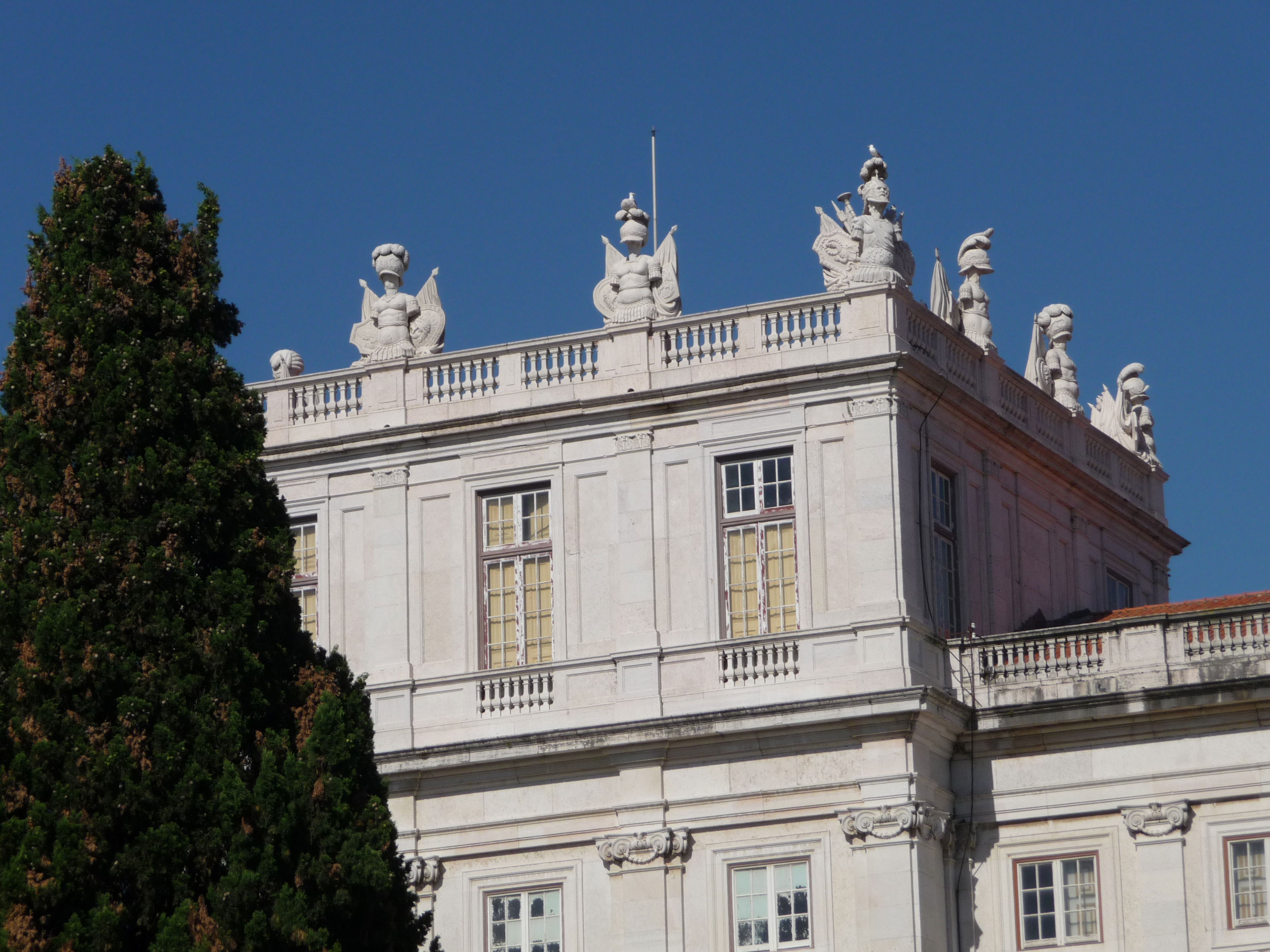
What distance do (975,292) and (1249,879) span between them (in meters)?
8.65

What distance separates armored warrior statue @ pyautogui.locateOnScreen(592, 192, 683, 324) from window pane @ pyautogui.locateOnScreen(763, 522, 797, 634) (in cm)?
304

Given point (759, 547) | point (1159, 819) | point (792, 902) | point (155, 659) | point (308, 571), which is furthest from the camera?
point (308, 571)

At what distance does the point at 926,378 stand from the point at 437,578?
614 cm

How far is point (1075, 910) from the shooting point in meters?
37.7

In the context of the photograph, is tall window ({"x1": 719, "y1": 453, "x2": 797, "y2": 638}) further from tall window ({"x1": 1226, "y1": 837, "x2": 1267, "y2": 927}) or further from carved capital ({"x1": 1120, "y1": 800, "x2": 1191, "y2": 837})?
tall window ({"x1": 1226, "y1": 837, "x2": 1267, "y2": 927})

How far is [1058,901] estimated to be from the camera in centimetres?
3778

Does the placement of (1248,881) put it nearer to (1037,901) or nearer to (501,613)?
(1037,901)

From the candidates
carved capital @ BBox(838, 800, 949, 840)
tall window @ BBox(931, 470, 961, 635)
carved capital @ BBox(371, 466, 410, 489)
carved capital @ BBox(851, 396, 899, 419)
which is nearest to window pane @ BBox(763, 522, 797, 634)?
Answer: carved capital @ BBox(851, 396, 899, 419)

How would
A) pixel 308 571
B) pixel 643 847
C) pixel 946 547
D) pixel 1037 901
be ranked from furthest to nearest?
pixel 308 571 < pixel 946 547 < pixel 643 847 < pixel 1037 901

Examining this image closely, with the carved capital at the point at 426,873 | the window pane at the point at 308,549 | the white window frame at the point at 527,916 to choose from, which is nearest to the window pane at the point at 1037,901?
the white window frame at the point at 527,916

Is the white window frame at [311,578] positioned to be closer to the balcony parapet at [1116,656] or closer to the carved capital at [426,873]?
the carved capital at [426,873]

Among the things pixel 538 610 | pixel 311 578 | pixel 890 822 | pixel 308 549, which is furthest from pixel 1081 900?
pixel 308 549

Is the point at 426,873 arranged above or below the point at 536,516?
below

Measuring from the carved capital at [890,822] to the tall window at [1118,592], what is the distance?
23.6ft
